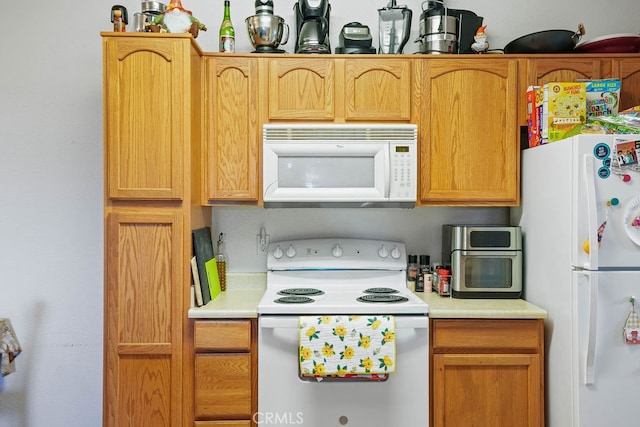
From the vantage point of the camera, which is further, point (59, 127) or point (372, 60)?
point (59, 127)

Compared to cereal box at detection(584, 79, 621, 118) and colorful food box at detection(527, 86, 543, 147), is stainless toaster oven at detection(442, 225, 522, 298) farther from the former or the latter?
cereal box at detection(584, 79, 621, 118)

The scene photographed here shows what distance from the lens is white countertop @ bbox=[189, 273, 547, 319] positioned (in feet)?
6.86

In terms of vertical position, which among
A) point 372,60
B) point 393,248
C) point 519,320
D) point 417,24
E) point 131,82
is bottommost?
point 519,320

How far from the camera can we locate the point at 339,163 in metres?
2.30

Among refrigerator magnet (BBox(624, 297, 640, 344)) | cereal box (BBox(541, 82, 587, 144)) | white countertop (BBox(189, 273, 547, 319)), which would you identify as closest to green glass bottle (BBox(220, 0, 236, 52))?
white countertop (BBox(189, 273, 547, 319))

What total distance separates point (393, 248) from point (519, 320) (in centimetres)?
74

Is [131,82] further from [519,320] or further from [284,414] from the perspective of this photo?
[519,320]

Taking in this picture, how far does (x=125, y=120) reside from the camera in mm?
2092

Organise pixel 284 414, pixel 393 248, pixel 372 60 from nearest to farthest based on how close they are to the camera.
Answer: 1. pixel 284 414
2. pixel 372 60
3. pixel 393 248

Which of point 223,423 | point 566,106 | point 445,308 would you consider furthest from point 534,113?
point 223,423

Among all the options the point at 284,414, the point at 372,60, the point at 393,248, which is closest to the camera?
the point at 284,414

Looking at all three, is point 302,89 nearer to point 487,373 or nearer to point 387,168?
point 387,168

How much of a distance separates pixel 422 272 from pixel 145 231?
145 cm

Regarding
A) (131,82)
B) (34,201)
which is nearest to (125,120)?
(131,82)
